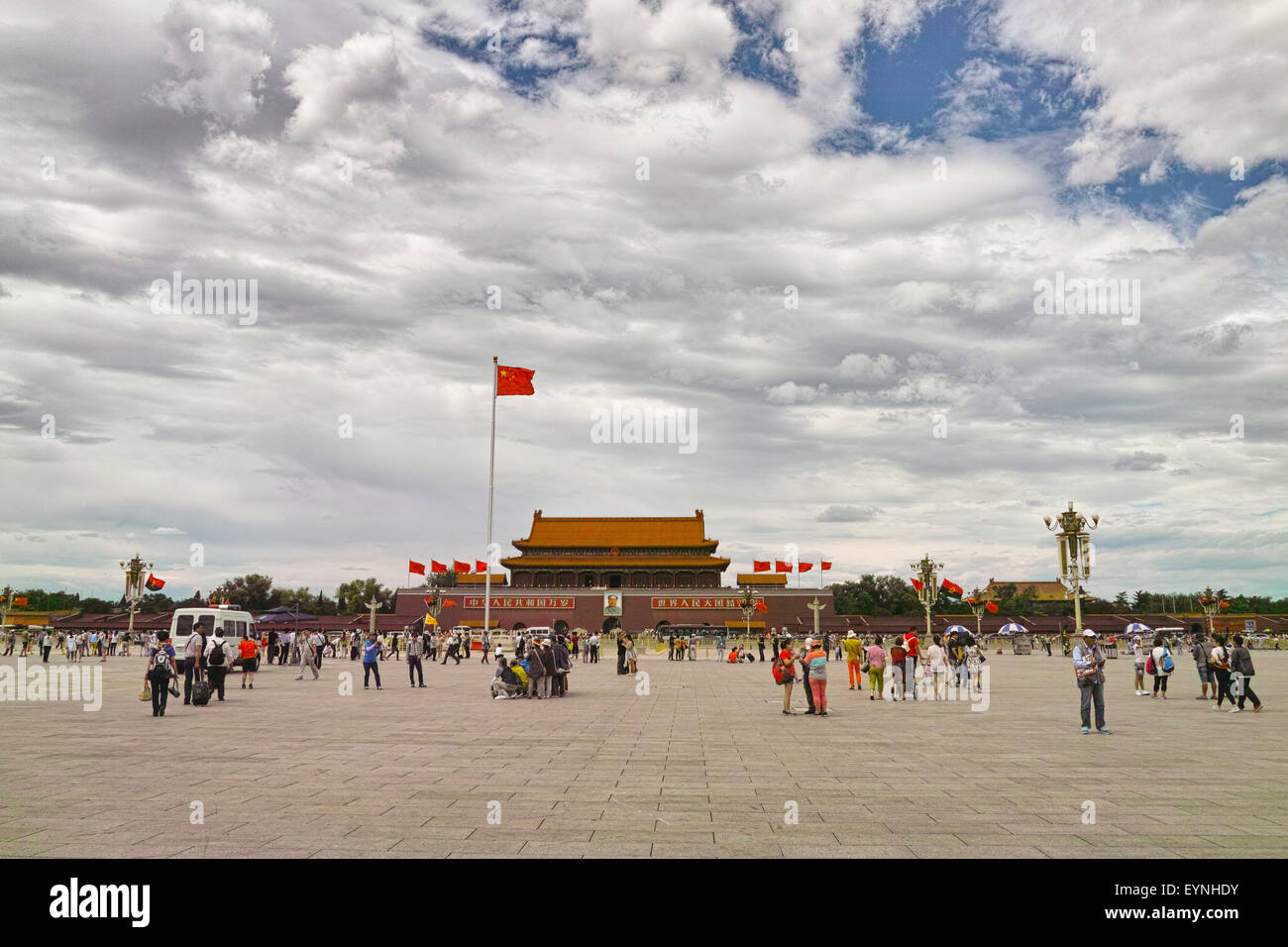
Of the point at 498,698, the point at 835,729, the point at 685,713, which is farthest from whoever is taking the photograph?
the point at 498,698

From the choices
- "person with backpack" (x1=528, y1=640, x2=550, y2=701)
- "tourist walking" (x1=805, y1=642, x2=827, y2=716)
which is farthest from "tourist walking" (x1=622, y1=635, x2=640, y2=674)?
"tourist walking" (x1=805, y1=642, x2=827, y2=716)

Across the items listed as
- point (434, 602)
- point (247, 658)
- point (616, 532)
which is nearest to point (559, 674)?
point (247, 658)

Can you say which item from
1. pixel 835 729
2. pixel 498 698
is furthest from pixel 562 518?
pixel 835 729

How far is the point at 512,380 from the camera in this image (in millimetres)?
34594

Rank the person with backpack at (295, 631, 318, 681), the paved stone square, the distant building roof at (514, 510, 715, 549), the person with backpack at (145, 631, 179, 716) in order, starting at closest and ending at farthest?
the paved stone square < the person with backpack at (145, 631, 179, 716) < the person with backpack at (295, 631, 318, 681) < the distant building roof at (514, 510, 715, 549)

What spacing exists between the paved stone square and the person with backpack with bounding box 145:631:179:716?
41 centimetres

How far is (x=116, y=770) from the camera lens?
8.95 metres

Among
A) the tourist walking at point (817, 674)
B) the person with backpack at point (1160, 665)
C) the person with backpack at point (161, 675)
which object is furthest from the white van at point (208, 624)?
the person with backpack at point (1160, 665)

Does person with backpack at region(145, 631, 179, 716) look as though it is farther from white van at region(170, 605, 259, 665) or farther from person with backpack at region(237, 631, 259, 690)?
white van at region(170, 605, 259, 665)

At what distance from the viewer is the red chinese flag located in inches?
1350

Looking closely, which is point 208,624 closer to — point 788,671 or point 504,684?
point 504,684

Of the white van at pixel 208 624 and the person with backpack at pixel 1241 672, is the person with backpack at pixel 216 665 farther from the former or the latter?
the person with backpack at pixel 1241 672
